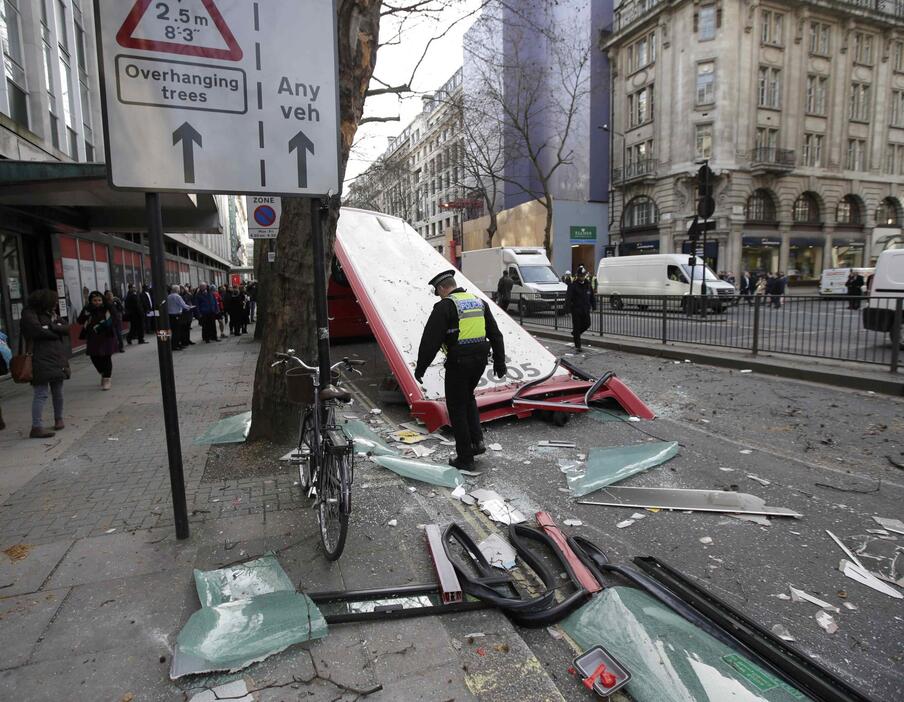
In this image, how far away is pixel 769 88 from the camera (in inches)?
1366

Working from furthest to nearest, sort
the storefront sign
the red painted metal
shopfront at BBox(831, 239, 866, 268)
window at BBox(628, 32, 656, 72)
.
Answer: the storefront sign, shopfront at BBox(831, 239, 866, 268), window at BBox(628, 32, 656, 72), the red painted metal

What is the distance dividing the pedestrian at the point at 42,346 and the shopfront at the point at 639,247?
3596 cm

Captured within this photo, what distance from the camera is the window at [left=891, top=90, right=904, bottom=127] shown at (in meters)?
38.7

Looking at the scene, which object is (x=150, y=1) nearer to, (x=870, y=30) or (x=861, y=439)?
(x=861, y=439)

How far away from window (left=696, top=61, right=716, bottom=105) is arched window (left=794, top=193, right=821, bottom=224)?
9647 mm

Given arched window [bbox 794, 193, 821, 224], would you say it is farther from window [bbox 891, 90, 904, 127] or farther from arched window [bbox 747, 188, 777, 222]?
window [bbox 891, 90, 904, 127]

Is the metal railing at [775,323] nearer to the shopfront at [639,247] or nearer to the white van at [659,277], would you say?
the white van at [659,277]

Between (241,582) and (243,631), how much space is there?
53 centimetres

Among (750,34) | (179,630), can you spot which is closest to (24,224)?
(179,630)

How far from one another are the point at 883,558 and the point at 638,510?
148 centimetres

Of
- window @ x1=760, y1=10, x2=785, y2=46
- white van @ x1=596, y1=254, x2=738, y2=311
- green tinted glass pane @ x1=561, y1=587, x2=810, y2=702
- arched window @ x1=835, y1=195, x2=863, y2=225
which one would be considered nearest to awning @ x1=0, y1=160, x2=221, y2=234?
green tinted glass pane @ x1=561, y1=587, x2=810, y2=702

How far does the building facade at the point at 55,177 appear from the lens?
8938mm

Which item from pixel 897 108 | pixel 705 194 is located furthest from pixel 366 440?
pixel 897 108

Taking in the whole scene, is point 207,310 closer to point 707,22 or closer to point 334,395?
point 334,395
